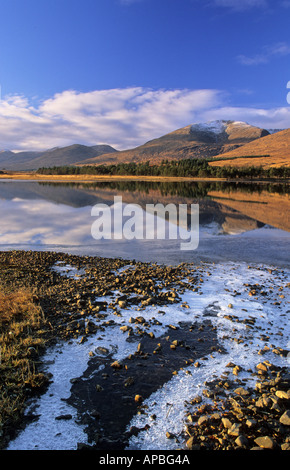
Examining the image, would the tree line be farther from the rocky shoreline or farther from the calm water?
the rocky shoreline

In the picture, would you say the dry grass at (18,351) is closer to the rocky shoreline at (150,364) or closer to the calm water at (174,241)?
the rocky shoreline at (150,364)

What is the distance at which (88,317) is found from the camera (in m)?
9.21

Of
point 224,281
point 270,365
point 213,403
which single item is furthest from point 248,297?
point 213,403

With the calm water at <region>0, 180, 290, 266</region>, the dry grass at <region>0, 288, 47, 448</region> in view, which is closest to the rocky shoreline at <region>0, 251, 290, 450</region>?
the dry grass at <region>0, 288, 47, 448</region>

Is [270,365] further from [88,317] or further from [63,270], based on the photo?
[63,270]

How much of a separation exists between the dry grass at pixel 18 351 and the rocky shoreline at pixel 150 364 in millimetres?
231

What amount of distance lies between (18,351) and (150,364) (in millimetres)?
3203

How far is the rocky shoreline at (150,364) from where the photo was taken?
16.6ft

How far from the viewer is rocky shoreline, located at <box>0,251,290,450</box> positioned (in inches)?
200

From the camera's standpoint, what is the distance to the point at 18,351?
7180 millimetres

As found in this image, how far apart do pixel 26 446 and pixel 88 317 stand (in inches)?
175

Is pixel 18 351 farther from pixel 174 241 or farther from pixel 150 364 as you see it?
pixel 174 241

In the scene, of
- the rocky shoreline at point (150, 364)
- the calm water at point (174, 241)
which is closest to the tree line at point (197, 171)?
the calm water at point (174, 241)
